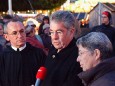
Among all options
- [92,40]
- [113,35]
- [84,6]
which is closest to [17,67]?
[92,40]

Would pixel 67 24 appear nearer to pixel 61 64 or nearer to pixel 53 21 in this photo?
pixel 53 21

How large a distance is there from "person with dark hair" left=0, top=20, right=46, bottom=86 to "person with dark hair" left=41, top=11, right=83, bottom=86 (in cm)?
80

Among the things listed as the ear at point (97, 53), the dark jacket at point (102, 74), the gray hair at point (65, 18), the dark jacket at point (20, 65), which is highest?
the gray hair at point (65, 18)

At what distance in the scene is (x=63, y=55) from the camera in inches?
177

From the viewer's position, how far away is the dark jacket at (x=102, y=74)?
337cm

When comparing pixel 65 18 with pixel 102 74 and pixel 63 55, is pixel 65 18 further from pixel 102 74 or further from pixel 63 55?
pixel 102 74

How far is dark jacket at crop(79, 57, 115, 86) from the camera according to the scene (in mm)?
3371

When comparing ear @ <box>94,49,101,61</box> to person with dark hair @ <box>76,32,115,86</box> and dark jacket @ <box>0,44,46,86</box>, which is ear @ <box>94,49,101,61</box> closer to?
person with dark hair @ <box>76,32,115,86</box>

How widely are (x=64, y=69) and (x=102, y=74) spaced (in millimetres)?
1026

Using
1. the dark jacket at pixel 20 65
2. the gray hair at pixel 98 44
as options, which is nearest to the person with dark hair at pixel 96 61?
the gray hair at pixel 98 44

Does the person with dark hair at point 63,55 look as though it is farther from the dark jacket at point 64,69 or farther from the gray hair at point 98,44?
the gray hair at point 98,44

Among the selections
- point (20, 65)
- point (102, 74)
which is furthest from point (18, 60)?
point (102, 74)

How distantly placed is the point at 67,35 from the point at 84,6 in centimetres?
2138

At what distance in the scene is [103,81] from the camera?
3.38 m
